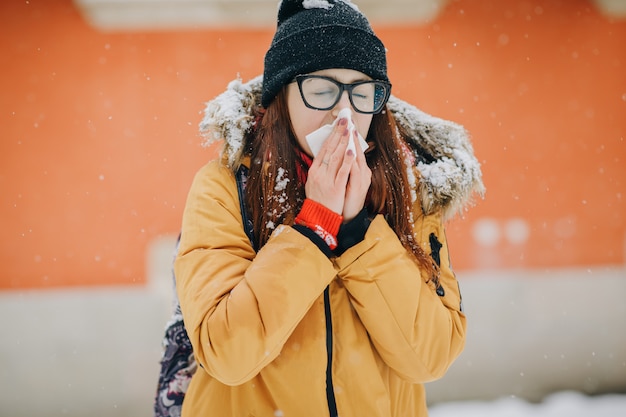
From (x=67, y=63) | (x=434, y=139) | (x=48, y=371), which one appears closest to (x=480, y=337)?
(x=434, y=139)

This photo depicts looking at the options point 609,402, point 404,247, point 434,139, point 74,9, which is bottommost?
point 609,402

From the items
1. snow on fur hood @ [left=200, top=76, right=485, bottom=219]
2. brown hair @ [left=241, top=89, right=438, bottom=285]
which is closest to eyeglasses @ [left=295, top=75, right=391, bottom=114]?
brown hair @ [left=241, top=89, right=438, bottom=285]

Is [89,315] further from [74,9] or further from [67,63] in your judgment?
[74,9]

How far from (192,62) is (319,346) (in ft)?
10.5

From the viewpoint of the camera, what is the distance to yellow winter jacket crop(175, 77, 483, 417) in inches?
47.9

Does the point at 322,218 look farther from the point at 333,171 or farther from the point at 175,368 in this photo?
the point at 175,368

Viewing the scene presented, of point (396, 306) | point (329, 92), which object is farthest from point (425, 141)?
point (396, 306)

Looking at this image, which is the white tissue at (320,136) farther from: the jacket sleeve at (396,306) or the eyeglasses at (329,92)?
the jacket sleeve at (396,306)

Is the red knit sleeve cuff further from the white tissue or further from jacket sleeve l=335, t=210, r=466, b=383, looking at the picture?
the white tissue

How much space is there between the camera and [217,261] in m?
1.29

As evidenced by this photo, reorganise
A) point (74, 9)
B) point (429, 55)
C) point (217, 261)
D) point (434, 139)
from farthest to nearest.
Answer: point (429, 55) < point (74, 9) < point (434, 139) < point (217, 261)

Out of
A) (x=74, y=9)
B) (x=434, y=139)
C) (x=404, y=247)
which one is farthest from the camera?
(x=74, y=9)

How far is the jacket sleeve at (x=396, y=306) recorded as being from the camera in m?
1.32

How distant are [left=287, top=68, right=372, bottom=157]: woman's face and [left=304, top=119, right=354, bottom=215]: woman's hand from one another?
0.32 feet
